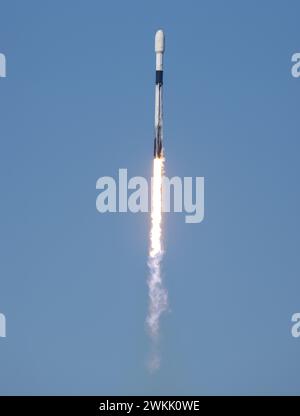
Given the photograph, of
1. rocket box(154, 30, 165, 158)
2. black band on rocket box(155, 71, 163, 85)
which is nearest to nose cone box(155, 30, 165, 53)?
rocket box(154, 30, 165, 158)

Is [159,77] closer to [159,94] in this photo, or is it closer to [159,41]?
[159,94]

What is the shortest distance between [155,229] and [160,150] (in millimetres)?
4772

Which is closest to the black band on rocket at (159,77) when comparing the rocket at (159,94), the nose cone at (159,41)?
the rocket at (159,94)

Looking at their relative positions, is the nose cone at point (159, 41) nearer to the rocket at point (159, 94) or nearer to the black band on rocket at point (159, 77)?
the rocket at point (159, 94)

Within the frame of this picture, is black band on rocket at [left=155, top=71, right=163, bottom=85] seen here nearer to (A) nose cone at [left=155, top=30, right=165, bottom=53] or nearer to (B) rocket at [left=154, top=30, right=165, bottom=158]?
(B) rocket at [left=154, top=30, right=165, bottom=158]

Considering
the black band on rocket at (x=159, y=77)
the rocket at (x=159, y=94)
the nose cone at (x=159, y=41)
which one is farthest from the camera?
the nose cone at (x=159, y=41)

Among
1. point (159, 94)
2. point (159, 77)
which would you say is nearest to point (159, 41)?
point (159, 77)

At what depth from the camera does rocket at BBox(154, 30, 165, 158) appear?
354 ft

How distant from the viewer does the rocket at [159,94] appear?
354 feet

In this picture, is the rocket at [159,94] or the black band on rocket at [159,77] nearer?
the rocket at [159,94]

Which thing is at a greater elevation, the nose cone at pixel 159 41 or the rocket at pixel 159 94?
the nose cone at pixel 159 41
